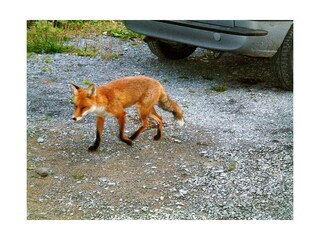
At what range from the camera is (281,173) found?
13.8 ft

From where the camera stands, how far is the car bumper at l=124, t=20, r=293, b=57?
441cm

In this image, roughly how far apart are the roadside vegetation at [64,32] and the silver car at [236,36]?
15 cm

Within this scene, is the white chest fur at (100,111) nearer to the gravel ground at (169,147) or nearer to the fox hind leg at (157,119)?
the gravel ground at (169,147)

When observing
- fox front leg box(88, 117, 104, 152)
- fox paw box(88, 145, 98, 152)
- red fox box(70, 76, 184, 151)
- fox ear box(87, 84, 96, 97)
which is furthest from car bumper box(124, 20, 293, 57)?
fox paw box(88, 145, 98, 152)

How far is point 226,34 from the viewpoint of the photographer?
4.50 meters

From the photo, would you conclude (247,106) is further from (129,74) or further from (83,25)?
(83,25)

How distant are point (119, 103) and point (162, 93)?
33 cm

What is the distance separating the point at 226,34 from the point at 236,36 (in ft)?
0.21

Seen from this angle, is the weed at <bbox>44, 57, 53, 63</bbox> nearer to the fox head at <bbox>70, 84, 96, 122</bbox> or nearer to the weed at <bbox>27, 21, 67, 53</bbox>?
the weed at <bbox>27, 21, 67, 53</bbox>

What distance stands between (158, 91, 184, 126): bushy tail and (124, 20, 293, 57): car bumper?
1.28 ft

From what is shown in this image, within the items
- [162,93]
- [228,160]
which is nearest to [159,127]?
[162,93]

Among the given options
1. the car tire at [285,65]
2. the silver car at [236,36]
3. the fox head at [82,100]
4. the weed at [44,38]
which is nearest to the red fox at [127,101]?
the fox head at [82,100]

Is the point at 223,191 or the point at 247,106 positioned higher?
the point at 247,106

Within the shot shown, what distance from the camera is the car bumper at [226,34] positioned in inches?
174
